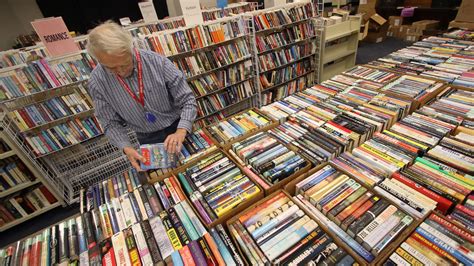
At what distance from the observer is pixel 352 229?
0.91 m

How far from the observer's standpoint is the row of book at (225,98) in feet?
10.3

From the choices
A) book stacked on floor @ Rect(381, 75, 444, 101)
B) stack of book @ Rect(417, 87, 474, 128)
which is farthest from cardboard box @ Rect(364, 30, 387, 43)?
stack of book @ Rect(417, 87, 474, 128)

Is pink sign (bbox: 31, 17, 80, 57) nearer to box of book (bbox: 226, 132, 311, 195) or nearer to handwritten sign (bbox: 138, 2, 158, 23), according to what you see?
box of book (bbox: 226, 132, 311, 195)

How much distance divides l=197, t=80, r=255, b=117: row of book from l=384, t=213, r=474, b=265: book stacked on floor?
264 cm

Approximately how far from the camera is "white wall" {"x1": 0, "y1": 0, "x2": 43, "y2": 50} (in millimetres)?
6031

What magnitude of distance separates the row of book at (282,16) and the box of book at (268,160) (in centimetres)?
227

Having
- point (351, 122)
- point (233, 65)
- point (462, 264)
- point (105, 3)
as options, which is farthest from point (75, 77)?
point (105, 3)

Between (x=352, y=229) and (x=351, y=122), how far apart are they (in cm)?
83

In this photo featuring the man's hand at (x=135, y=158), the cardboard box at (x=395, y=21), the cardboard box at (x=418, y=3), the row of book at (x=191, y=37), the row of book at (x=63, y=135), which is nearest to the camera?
the man's hand at (x=135, y=158)

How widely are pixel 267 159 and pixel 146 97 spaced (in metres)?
0.83

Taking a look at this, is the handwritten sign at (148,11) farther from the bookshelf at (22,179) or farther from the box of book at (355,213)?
the box of book at (355,213)

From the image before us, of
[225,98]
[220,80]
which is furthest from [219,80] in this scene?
[225,98]

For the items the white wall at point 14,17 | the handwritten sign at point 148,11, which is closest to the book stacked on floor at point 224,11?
the handwritten sign at point 148,11

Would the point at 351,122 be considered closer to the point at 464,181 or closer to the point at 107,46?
the point at 464,181
